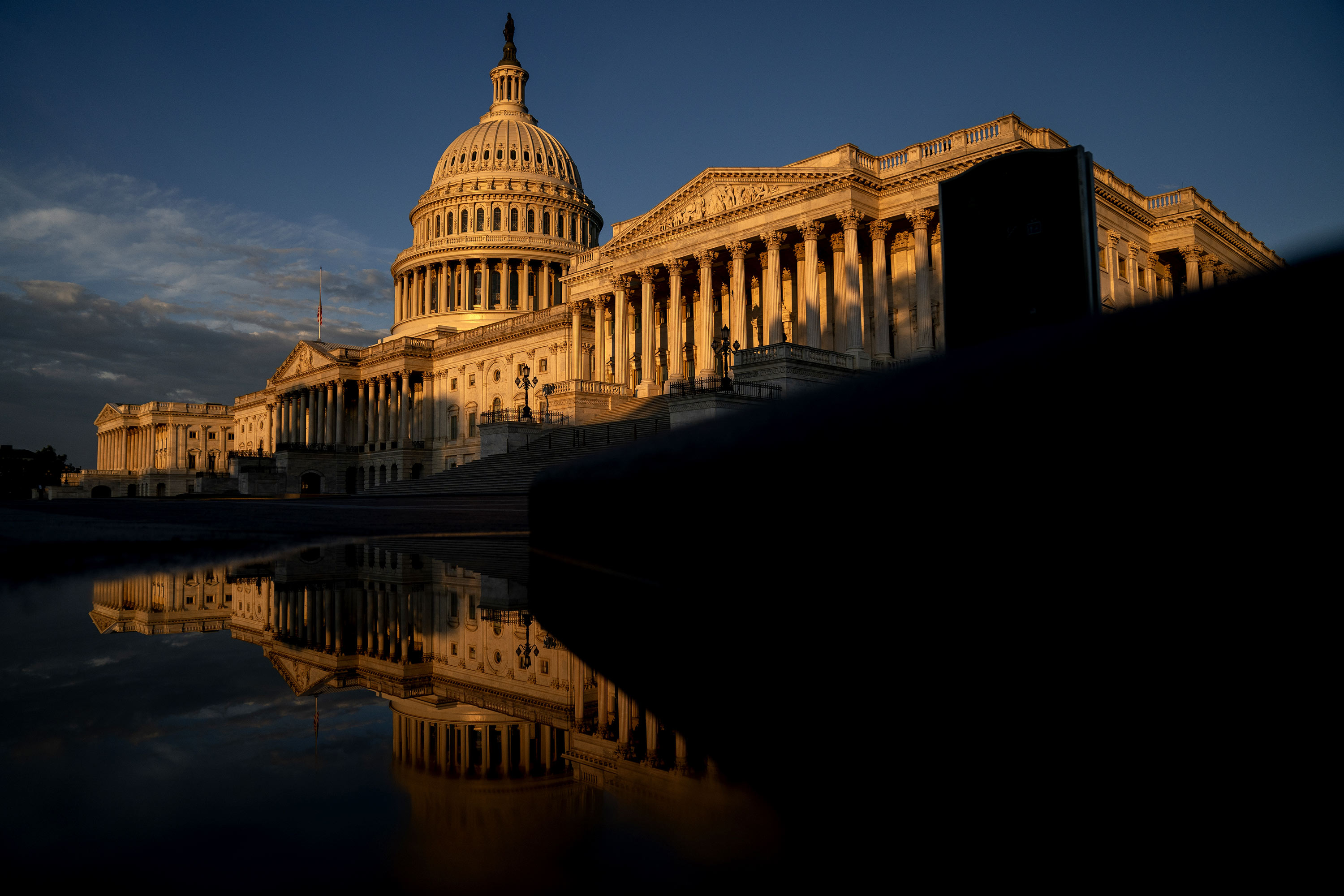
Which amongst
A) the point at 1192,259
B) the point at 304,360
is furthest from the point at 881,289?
the point at 304,360

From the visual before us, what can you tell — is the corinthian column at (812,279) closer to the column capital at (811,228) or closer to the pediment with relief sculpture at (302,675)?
the column capital at (811,228)

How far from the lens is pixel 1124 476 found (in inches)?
58.7

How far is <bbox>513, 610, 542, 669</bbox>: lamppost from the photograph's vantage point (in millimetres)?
3055

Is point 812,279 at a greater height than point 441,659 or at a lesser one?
greater

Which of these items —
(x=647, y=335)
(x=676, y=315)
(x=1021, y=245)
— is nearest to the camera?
(x=1021, y=245)

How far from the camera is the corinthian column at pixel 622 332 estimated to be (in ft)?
145

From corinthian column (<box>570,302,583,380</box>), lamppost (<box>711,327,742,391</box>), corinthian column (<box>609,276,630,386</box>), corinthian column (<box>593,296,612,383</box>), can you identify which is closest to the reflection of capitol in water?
lamppost (<box>711,327,742,391</box>)

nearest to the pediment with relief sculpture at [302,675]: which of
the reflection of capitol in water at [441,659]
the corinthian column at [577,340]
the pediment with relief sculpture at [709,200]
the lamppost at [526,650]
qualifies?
the reflection of capitol in water at [441,659]

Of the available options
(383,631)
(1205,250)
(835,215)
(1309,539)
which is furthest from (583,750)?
(1205,250)

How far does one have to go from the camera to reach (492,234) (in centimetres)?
8388

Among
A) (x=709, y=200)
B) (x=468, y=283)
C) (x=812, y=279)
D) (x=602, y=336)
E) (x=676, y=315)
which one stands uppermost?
(x=468, y=283)

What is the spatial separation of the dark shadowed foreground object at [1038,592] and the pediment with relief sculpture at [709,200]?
3537 cm

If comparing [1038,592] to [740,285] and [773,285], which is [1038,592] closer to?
[773,285]

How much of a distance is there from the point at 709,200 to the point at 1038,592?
131ft
